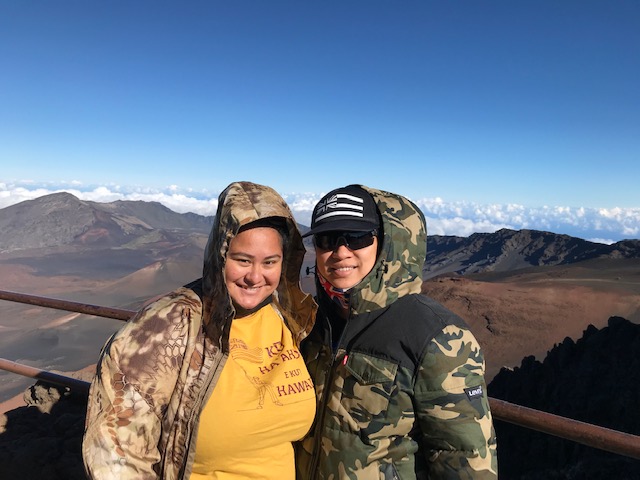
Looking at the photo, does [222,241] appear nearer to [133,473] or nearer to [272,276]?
[272,276]

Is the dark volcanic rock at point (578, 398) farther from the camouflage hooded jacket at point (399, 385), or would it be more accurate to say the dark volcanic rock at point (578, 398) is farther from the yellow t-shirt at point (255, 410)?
the yellow t-shirt at point (255, 410)

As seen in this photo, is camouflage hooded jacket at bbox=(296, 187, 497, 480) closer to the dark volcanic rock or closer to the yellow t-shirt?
the yellow t-shirt

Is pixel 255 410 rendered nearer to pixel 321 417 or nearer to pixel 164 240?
pixel 321 417

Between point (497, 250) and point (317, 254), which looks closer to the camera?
point (317, 254)

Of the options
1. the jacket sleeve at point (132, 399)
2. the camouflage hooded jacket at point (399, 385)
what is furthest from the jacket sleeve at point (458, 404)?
the jacket sleeve at point (132, 399)

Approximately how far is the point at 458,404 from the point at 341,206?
1.01 metres

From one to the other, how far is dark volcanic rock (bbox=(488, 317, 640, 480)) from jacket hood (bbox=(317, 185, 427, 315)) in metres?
16.5

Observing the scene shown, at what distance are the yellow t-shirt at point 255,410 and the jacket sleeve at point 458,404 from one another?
632 mm

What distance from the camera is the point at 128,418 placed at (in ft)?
6.03

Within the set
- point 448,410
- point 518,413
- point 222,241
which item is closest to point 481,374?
point 448,410

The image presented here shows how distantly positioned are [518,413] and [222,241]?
1.71m

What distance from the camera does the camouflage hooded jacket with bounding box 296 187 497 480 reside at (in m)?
1.90

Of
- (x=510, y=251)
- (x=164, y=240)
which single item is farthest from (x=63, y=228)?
(x=510, y=251)

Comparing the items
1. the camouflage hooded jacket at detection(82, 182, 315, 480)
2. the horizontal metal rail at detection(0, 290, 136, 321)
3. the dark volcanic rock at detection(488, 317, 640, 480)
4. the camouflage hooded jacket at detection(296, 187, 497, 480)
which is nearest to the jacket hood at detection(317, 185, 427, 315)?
the camouflage hooded jacket at detection(296, 187, 497, 480)
